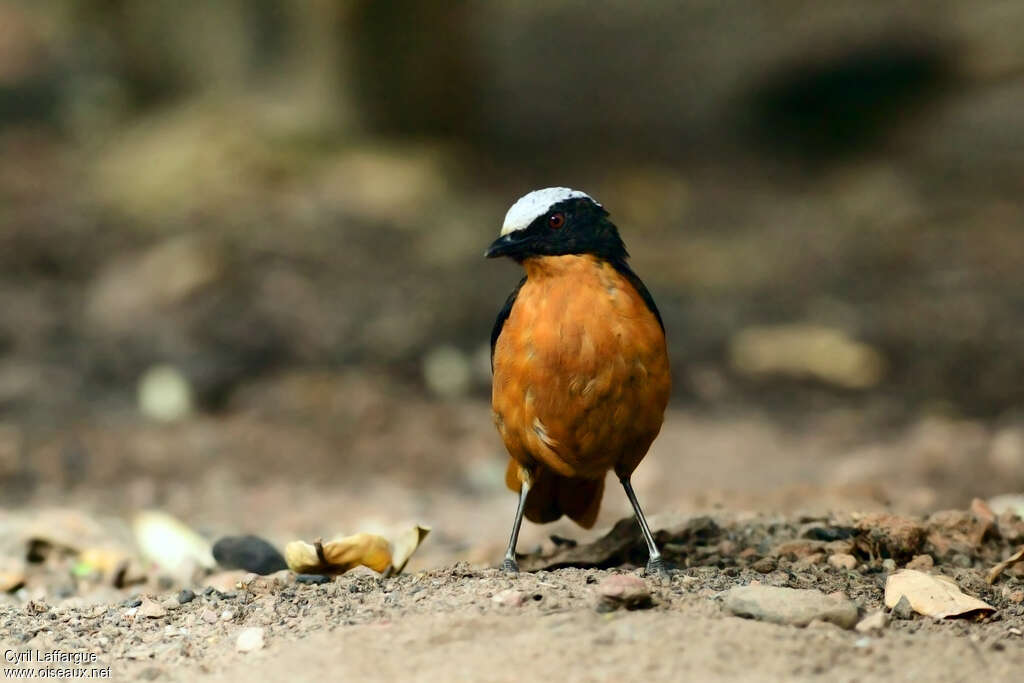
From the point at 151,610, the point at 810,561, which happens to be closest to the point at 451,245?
the point at 810,561

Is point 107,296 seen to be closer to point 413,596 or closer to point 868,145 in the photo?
point 413,596

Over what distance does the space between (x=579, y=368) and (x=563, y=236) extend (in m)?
0.47

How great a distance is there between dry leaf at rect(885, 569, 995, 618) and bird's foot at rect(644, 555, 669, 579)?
65 cm

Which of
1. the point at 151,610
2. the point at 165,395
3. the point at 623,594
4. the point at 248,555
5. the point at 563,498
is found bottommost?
the point at 623,594

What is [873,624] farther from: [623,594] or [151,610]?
[151,610]

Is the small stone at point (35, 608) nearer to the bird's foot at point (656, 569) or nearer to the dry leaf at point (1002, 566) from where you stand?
the bird's foot at point (656, 569)

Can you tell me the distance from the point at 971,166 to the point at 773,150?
236cm

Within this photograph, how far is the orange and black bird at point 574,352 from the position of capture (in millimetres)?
4293

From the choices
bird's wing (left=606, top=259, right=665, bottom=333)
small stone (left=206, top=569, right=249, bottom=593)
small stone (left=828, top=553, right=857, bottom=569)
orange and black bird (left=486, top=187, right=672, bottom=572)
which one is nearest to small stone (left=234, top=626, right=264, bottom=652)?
small stone (left=206, top=569, right=249, bottom=593)

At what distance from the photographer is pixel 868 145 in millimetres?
14797

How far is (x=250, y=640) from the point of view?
12.4 feet

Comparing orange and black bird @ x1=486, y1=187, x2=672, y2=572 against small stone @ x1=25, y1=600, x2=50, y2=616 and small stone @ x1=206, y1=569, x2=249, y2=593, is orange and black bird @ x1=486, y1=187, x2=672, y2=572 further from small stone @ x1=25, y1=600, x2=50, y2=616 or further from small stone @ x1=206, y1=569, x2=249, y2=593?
small stone @ x1=25, y1=600, x2=50, y2=616

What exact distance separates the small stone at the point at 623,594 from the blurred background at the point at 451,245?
1876 millimetres

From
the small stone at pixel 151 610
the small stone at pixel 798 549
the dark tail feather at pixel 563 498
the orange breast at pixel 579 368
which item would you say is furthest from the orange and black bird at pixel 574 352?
the small stone at pixel 151 610
